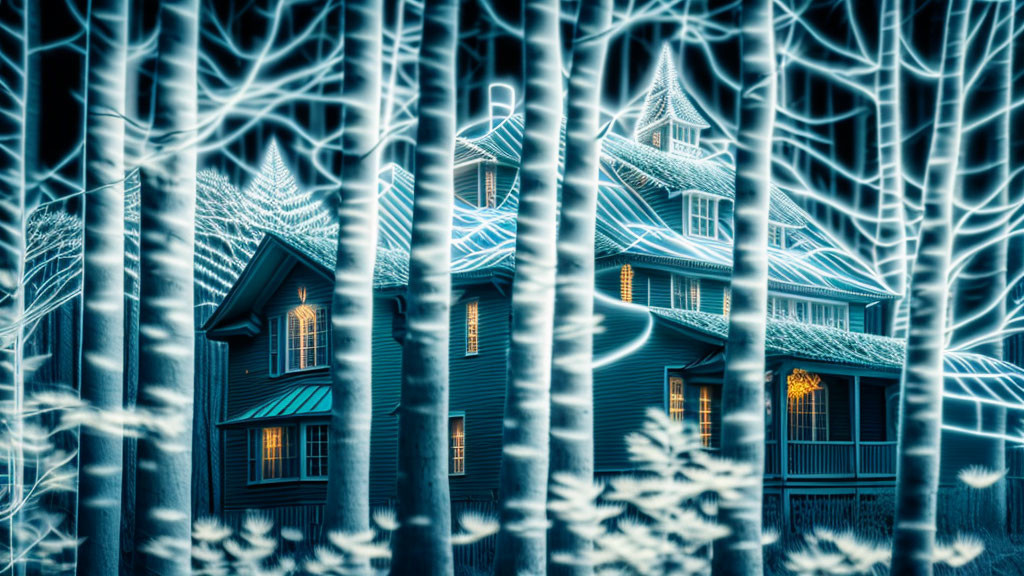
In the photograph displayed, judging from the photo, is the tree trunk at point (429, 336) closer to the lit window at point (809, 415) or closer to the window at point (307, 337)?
the window at point (307, 337)

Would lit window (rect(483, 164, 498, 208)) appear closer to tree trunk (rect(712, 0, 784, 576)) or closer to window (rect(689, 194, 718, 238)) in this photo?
window (rect(689, 194, 718, 238))

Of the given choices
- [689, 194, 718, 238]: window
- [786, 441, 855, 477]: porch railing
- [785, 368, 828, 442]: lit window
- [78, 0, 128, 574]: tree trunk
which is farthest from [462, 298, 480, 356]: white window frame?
[78, 0, 128, 574]: tree trunk

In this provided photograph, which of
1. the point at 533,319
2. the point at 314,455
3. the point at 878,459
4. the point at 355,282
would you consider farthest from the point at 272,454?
the point at 533,319

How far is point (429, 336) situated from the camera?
11.4 m

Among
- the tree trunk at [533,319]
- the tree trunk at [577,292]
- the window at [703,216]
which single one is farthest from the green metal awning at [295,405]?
the tree trunk at [577,292]

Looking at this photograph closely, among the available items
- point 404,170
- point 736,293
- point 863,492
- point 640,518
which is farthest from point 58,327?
point 736,293

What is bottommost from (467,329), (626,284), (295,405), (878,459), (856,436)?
(878,459)

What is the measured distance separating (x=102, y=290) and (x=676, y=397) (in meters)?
17.1

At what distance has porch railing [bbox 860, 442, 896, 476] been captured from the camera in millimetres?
25359

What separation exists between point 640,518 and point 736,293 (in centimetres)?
1226

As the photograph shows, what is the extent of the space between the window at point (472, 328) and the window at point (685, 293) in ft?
16.5

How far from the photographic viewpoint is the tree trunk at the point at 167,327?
9031mm

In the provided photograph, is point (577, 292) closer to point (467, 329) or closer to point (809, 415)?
point (467, 329)

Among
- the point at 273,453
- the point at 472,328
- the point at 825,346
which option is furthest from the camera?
the point at 273,453
